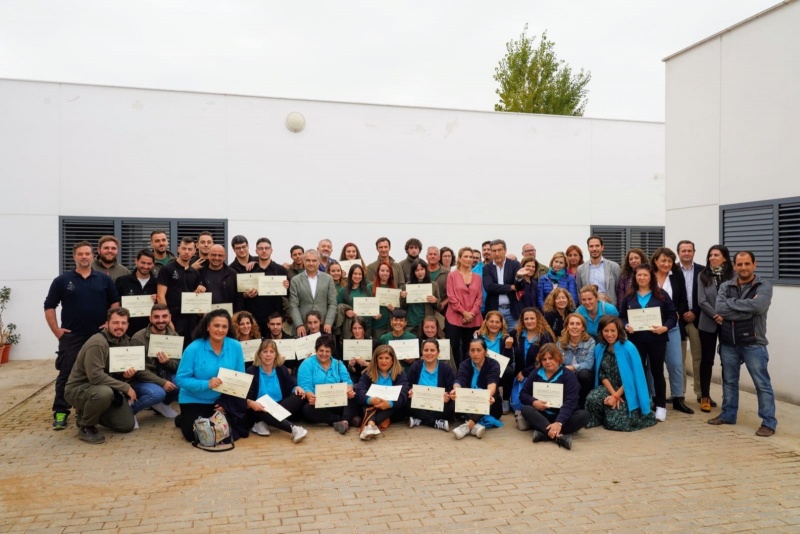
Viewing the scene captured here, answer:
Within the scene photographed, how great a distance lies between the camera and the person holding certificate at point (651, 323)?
23.1 ft

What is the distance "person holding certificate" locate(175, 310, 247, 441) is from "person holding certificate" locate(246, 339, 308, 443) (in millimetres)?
220

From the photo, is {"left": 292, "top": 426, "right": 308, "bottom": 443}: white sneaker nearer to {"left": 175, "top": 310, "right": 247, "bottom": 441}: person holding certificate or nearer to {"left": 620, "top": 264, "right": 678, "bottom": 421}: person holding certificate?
{"left": 175, "top": 310, "right": 247, "bottom": 441}: person holding certificate

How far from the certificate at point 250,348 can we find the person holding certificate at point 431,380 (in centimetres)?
184

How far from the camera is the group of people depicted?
250 inches

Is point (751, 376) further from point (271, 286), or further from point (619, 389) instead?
point (271, 286)

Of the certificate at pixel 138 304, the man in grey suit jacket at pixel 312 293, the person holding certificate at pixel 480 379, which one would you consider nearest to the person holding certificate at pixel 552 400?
the person holding certificate at pixel 480 379

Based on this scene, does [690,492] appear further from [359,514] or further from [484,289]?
[484,289]

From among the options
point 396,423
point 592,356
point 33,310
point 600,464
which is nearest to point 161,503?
point 396,423

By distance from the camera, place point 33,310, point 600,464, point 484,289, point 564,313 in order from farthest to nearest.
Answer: point 33,310, point 484,289, point 564,313, point 600,464

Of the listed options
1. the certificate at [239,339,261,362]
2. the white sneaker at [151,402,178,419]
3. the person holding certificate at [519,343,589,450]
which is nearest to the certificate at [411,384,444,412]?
the person holding certificate at [519,343,589,450]

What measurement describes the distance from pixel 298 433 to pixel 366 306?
2.16 metres

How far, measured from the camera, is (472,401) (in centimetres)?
648

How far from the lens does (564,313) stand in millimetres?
7551

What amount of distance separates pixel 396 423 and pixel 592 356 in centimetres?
242
